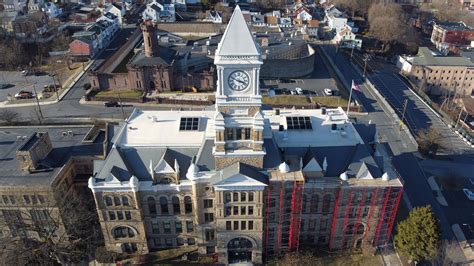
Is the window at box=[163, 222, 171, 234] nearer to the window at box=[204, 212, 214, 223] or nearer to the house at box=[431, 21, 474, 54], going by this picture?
the window at box=[204, 212, 214, 223]

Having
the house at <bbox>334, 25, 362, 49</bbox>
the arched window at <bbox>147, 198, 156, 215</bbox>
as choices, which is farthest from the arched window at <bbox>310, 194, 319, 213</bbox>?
the house at <bbox>334, 25, 362, 49</bbox>

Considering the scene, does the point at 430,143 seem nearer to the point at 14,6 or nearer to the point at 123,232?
the point at 123,232

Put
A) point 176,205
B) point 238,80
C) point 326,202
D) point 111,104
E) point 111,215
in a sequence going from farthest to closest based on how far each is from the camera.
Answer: point 111,104 → point 176,205 → point 111,215 → point 326,202 → point 238,80

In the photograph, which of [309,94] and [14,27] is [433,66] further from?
[14,27]

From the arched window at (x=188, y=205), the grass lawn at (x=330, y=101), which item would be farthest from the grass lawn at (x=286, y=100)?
the arched window at (x=188, y=205)

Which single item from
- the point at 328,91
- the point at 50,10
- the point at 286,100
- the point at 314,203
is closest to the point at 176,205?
the point at 314,203

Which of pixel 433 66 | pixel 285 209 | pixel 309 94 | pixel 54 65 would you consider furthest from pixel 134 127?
pixel 433 66
